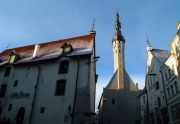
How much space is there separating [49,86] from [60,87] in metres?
1.55

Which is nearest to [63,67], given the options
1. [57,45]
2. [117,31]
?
[57,45]

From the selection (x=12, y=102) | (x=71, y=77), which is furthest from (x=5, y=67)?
(x=71, y=77)

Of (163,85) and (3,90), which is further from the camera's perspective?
(163,85)

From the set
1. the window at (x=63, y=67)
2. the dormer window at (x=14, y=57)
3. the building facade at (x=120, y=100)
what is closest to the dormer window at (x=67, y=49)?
the window at (x=63, y=67)

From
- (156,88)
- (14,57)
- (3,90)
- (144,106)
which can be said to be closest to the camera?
(3,90)

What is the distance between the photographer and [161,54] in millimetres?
33031

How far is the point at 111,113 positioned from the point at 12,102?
1919cm

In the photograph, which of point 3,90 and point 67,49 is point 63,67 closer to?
point 67,49

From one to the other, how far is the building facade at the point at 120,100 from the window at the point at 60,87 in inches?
608

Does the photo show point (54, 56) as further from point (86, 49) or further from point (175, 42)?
point (175, 42)

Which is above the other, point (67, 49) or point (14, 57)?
point (67, 49)

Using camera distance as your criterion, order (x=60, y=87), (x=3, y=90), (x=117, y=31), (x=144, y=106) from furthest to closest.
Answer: (x=117, y=31), (x=144, y=106), (x=3, y=90), (x=60, y=87)

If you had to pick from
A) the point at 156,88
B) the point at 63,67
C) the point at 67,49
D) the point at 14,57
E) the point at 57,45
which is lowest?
the point at 156,88

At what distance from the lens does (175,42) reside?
23656 mm
